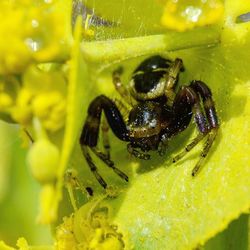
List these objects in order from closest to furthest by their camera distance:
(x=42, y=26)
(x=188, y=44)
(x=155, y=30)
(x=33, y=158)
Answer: (x=33, y=158) → (x=42, y=26) → (x=188, y=44) → (x=155, y=30)

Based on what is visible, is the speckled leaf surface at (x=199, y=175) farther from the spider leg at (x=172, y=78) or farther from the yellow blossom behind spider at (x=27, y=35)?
the yellow blossom behind spider at (x=27, y=35)

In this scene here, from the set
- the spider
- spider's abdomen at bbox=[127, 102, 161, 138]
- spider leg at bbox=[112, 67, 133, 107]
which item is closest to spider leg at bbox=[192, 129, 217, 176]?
the spider

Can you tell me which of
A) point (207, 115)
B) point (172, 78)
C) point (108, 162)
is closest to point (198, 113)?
point (207, 115)

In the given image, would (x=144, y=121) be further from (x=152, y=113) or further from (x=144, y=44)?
(x=144, y=44)

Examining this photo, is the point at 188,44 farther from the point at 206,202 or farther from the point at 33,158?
the point at 33,158

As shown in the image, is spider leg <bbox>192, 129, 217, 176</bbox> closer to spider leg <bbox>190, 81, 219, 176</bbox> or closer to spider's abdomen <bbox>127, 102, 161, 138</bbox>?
spider leg <bbox>190, 81, 219, 176</bbox>

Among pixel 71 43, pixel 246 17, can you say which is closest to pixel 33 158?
pixel 71 43
